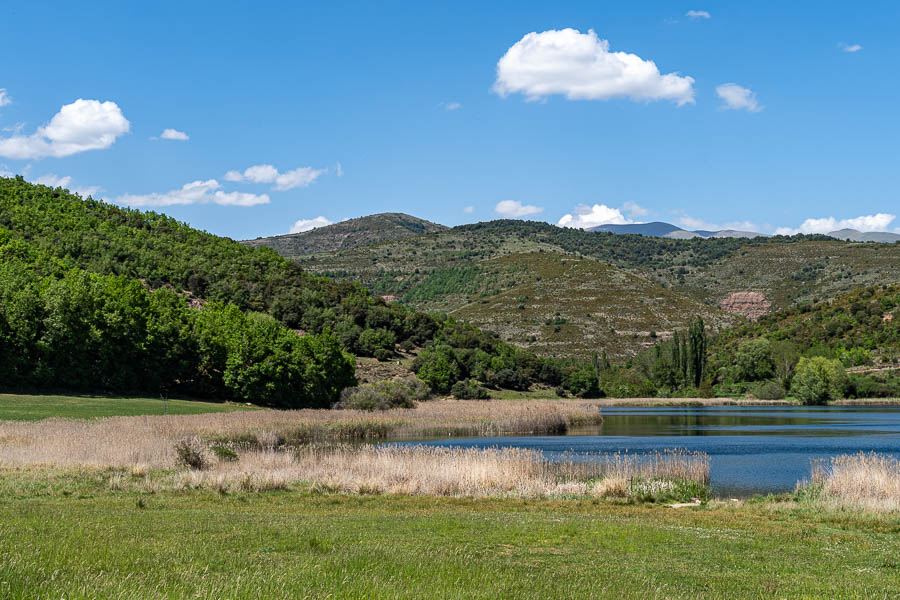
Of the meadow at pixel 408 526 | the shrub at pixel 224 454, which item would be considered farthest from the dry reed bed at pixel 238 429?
the shrub at pixel 224 454

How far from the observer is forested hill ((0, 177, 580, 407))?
214 ft

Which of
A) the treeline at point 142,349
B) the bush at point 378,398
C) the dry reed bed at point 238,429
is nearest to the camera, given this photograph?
the dry reed bed at point 238,429

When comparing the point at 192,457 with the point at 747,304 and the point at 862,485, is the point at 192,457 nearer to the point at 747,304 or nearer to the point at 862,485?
the point at 862,485

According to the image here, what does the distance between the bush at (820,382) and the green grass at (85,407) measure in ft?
231

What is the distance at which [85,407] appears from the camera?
167ft

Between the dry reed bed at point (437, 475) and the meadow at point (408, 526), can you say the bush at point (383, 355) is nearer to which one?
the meadow at point (408, 526)

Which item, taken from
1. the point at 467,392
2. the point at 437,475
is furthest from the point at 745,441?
the point at 467,392

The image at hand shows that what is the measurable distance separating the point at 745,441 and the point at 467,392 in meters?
48.0

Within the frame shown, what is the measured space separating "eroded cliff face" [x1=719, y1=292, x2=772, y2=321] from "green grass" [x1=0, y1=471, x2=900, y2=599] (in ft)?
553

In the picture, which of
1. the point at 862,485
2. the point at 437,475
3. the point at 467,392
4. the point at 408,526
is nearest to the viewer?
the point at 408,526

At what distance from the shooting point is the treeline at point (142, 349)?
6378cm

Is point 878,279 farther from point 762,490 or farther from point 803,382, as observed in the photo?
point 762,490

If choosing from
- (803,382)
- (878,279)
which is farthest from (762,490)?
(878,279)

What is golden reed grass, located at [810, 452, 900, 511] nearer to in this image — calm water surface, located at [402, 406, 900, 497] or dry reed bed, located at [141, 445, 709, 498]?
calm water surface, located at [402, 406, 900, 497]
